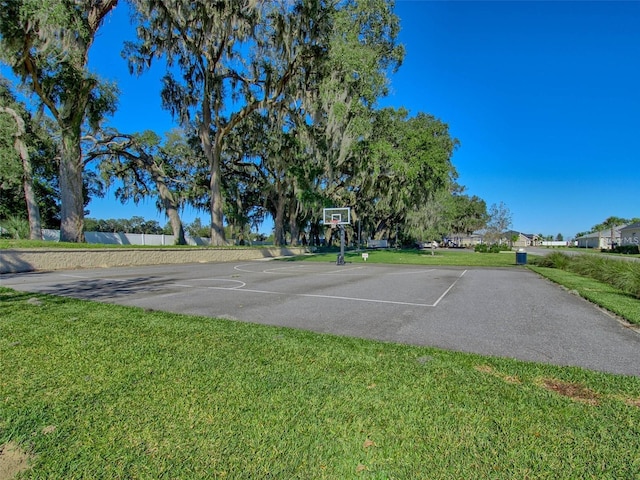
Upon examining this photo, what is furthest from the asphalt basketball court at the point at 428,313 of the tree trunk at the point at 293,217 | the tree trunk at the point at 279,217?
the tree trunk at the point at 293,217

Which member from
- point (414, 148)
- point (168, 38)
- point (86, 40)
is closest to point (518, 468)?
point (86, 40)

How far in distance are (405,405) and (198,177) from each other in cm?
2978

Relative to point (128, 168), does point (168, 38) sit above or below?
above

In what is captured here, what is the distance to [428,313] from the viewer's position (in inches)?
243

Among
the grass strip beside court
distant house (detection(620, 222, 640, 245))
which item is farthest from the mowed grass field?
distant house (detection(620, 222, 640, 245))

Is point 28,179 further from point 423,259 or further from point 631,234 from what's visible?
point 631,234

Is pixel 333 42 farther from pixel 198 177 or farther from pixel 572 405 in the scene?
pixel 572 405

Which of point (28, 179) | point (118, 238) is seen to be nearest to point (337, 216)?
point (28, 179)

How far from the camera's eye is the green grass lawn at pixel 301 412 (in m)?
1.92

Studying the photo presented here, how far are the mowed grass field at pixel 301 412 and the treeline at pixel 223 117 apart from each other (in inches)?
577

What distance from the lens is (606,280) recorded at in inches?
444

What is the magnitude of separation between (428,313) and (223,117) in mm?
22423

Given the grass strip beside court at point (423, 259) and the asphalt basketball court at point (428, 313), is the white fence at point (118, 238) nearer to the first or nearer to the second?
the grass strip beside court at point (423, 259)

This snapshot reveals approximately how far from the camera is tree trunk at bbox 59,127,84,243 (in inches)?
591
